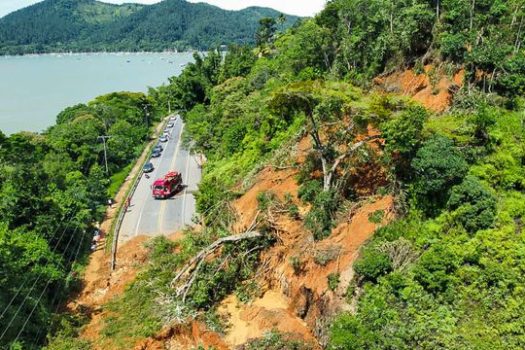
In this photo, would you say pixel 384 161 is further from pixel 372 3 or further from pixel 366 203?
pixel 372 3

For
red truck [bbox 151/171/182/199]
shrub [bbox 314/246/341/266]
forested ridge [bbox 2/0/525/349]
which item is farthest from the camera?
red truck [bbox 151/171/182/199]

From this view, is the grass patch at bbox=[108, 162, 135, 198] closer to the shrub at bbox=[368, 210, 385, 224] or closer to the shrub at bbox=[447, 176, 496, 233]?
the shrub at bbox=[368, 210, 385, 224]

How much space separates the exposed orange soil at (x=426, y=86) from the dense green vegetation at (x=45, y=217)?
78.4ft

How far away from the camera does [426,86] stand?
29.9m

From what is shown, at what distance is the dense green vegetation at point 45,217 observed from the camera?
2331 centimetres

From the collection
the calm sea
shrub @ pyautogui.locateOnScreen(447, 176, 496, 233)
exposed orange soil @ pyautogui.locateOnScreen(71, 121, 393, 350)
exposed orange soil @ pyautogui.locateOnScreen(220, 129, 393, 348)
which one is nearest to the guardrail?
exposed orange soil @ pyautogui.locateOnScreen(71, 121, 393, 350)

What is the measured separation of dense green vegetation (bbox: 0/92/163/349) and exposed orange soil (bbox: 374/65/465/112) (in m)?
23.9

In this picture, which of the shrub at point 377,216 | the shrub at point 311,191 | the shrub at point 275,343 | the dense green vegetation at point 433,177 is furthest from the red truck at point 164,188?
Result: the shrub at point 377,216

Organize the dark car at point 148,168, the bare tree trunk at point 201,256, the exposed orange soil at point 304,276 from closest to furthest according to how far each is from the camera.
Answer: the exposed orange soil at point 304,276, the bare tree trunk at point 201,256, the dark car at point 148,168

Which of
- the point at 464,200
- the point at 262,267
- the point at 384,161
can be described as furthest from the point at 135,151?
the point at 464,200

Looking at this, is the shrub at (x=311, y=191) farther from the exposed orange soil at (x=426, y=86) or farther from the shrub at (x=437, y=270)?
the exposed orange soil at (x=426, y=86)

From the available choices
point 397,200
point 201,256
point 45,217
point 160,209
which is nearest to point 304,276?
point 397,200

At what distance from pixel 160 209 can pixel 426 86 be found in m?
23.4

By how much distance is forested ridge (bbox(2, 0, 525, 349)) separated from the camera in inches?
610
